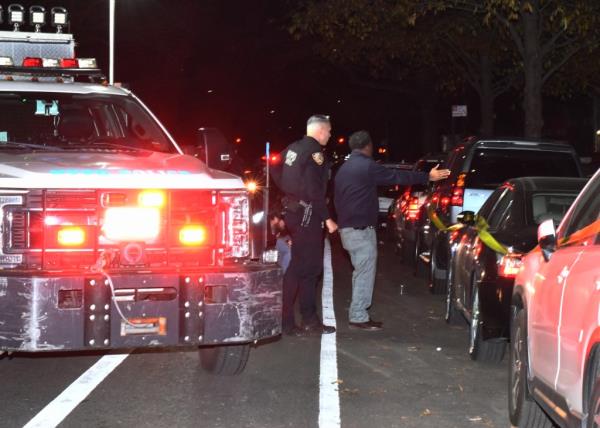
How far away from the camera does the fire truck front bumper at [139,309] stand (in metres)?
6.96

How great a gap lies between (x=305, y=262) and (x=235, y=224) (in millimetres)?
3237

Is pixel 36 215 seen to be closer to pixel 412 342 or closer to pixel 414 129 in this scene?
pixel 412 342

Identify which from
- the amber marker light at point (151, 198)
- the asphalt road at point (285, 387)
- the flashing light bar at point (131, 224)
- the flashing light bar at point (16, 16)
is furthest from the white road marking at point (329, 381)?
the flashing light bar at point (16, 16)

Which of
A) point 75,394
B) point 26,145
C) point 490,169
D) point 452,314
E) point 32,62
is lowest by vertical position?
point 75,394

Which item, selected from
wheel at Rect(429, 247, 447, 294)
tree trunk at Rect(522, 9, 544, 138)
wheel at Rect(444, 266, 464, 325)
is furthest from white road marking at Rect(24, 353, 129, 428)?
tree trunk at Rect(522, 9, 544, 138)

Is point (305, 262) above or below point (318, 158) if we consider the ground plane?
below

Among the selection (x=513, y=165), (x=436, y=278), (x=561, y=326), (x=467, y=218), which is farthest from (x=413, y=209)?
(x=561, y=326)

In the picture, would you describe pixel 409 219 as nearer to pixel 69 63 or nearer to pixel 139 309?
pixel 69 63

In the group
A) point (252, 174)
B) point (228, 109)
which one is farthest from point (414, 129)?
point (252, 174)

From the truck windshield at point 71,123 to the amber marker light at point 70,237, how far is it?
1.50 m

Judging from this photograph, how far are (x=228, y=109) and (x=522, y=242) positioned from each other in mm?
62419

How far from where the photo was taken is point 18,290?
6945 mm

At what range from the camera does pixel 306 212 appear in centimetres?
1078

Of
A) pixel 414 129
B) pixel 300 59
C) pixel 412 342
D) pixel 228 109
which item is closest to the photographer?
pixel 412 342
